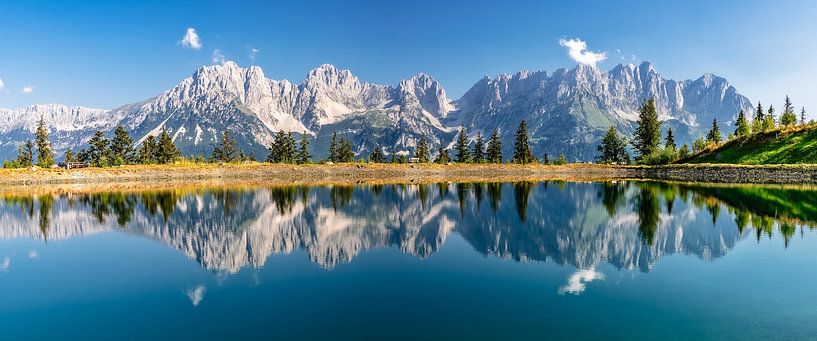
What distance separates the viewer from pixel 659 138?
14588cm

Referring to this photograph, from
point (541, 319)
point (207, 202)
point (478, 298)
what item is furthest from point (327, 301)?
point (207, 202)

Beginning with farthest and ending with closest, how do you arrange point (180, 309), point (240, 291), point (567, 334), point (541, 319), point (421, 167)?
point (421, 167), point (240, 291), point (180, 309), point (541, 319), point (567, 334)

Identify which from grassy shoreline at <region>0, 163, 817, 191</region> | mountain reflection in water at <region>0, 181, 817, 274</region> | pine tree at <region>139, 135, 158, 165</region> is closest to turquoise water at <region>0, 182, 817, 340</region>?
mountain reflection in water at <region>0, 181, 817, 274</region>

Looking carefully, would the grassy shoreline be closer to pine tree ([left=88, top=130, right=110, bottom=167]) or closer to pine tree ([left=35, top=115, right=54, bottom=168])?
pine tree ([left=35, top=115, right=54, bottom=168])


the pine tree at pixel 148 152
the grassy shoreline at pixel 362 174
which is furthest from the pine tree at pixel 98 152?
the grassy shoreline at pixel 362 174

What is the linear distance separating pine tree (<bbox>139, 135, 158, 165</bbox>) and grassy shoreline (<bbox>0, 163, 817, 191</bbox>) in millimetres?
19420

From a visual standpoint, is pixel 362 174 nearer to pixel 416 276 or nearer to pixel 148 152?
pixel 148 152

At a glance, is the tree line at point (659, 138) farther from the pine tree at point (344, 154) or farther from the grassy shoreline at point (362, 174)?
the pine tree at point (344, 154)

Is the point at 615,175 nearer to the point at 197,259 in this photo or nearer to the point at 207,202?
the point at 207,202

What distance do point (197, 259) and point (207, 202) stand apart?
33025mm

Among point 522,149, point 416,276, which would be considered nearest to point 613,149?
point 522,149

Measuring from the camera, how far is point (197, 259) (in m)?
23.7

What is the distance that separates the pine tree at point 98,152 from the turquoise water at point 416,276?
4368 inches

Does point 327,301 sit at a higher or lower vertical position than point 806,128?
lower
